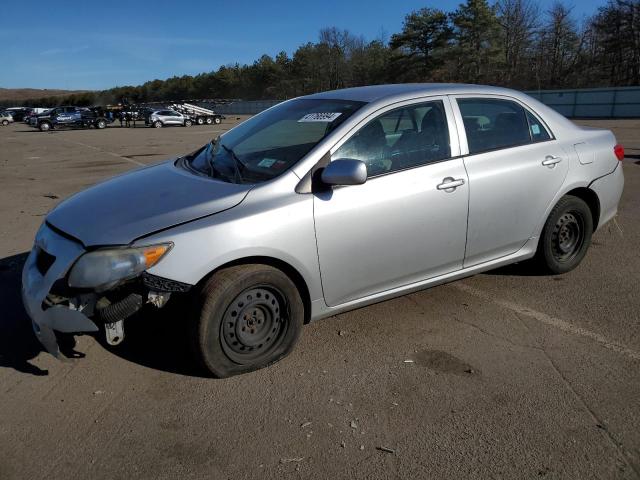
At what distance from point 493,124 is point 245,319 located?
8.07 feet

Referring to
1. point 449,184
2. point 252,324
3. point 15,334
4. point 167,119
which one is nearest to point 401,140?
point 449,184

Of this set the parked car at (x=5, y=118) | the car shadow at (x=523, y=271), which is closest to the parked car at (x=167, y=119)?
the parked car at (x=5, y=118)

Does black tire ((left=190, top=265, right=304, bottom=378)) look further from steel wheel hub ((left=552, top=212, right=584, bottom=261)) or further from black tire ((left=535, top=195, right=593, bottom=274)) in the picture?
steel wheel hub ((left=552, top=212, right=584, bottom=261))

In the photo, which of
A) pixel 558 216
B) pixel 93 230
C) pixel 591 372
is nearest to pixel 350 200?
pixel 93 230

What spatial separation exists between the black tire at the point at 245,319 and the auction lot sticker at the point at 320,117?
1.18m

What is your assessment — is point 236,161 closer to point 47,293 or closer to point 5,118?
point 47,293

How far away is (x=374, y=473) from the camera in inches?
90.7

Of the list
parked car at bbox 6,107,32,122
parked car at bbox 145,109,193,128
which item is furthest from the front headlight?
parked car at bbox 6,107,32,122

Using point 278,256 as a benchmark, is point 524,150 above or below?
above

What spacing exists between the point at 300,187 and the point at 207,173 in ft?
2.77

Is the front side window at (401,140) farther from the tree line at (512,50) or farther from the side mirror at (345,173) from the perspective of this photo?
the tree line at (512,50)

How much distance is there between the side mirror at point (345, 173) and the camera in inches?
118

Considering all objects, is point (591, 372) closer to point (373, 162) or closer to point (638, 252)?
point (373, 162)

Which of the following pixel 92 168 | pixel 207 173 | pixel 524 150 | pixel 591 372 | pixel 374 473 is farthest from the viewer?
pixel 92 168
